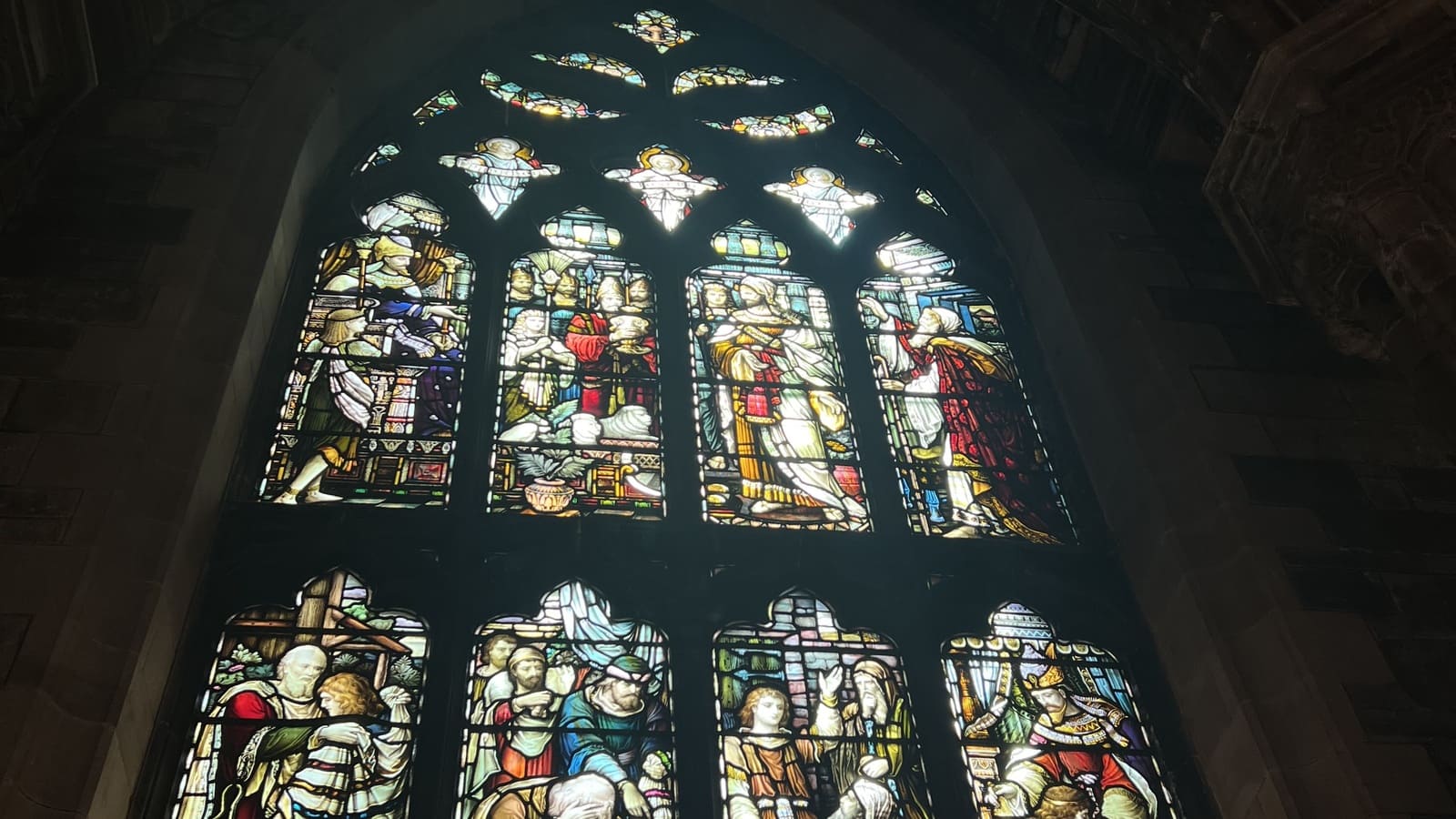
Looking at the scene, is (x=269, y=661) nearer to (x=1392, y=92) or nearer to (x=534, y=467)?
(x=534, y=467)

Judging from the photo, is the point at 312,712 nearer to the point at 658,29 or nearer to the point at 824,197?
the point at 824,197

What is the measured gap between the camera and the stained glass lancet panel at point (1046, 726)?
503 centimetres

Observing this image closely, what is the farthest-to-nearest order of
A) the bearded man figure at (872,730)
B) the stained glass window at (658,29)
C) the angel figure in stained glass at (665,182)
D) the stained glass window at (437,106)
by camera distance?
1. the stained glass window at (658,29)
2. the stained glass window at (437,106)
3. the angel figure in stained glass at (665,182)
4. the bearded man figure at (872,730)

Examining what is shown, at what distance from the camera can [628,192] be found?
761 centimetres

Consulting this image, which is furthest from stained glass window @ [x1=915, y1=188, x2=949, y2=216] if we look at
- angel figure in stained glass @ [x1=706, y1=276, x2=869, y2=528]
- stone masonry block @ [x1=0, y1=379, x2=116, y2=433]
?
stone masonry block @ [x1=0, y1=379, x2=116, y2=433]

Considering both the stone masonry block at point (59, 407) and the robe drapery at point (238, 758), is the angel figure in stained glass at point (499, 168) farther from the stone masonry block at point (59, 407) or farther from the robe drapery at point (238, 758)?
the robe drapery at point (238, 758)

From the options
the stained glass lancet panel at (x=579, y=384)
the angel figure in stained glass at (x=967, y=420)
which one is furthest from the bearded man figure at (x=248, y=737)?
the angel figure in stained glass at (x=967, y=420)

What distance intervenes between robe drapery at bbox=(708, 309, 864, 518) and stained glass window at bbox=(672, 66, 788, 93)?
7.86 ft

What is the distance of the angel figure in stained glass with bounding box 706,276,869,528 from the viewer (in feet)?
19.7

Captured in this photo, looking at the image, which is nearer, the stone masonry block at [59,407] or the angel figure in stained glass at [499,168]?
the stone masonry block at [59,407]

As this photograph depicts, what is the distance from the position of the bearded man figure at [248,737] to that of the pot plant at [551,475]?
112 cm

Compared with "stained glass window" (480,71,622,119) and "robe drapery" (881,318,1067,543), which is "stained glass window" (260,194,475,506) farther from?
"robe drapery" (881,318,1067,543)

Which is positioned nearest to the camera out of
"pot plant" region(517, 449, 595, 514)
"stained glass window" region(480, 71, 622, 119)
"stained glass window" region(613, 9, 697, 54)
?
"pot plant" region(517, 449, 595, 514)

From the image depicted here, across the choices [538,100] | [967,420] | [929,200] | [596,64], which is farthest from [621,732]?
[596,64]
